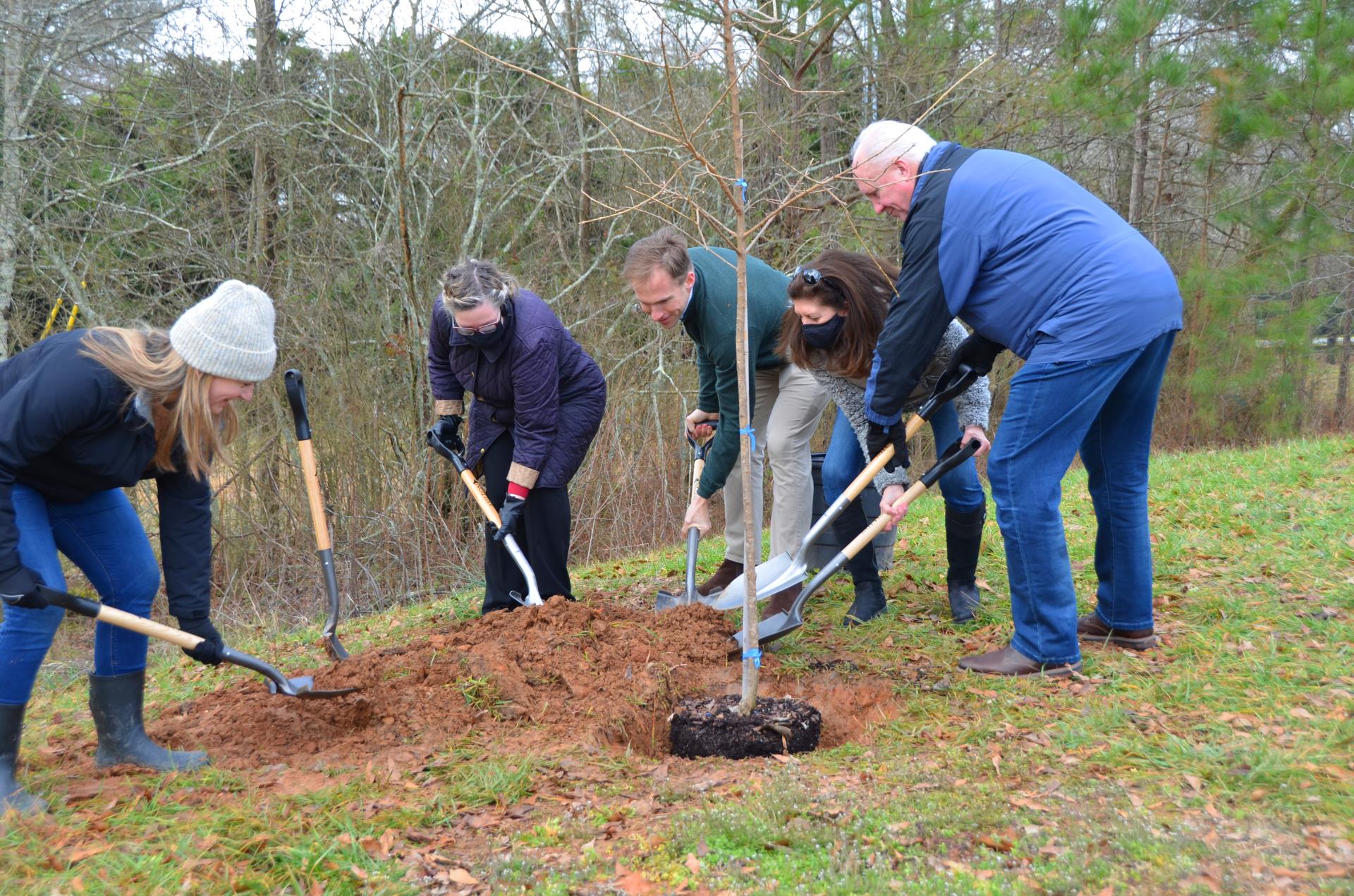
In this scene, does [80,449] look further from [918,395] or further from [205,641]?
[918,395]

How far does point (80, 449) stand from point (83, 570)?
540 mm

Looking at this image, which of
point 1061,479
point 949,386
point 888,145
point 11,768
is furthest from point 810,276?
point 11,768

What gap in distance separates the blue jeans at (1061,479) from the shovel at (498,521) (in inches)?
87.8

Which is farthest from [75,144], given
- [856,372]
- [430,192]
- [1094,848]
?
[1094,848]

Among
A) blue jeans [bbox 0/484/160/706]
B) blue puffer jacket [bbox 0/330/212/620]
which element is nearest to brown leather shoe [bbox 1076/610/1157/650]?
blue puffer jacket [bbox 0/330/212/620]

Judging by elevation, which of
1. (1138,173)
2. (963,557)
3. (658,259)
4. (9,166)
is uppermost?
(1138,173)

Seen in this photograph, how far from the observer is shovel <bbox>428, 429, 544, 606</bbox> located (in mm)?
4824

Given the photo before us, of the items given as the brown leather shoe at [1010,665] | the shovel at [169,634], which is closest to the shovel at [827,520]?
the brown leather shoe at [1010,665]

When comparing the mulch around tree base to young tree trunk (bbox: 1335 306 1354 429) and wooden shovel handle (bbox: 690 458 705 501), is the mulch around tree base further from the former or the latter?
young tree trunk (bbox: 1335 306 1354 429)

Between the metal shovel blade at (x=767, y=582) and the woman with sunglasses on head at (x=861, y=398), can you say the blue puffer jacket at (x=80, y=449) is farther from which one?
the woman with sunglasses on head at (x=861, y=398)

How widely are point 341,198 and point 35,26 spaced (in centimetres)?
251

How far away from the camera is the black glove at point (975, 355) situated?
3.91 metres

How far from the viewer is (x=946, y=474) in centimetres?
442

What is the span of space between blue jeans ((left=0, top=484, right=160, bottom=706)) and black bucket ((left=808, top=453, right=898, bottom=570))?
2988mm
